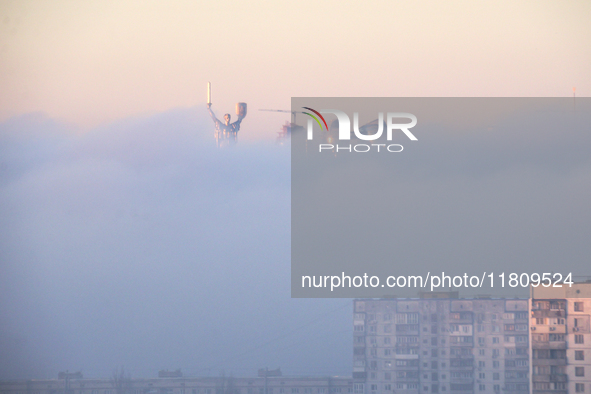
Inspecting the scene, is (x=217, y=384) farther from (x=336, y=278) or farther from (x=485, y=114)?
(x=485, y=114)

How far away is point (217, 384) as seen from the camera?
412cm

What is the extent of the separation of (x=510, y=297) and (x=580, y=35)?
183 centimetres

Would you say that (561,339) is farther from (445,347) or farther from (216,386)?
(216,386)

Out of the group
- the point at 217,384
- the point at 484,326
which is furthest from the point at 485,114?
the point at 217,384

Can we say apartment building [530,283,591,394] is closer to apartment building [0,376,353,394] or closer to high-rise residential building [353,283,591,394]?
high-rise residential building [353,283,591,394]

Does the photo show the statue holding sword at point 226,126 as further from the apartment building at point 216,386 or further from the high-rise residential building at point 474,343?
the apartment building at point 216,386

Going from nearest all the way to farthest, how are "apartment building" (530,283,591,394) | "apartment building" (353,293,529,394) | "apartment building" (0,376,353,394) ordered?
"apartment building" (530,283,591,394) → "apartment building" (353,293,529,394) → "apartment building" (0,376,353,394)

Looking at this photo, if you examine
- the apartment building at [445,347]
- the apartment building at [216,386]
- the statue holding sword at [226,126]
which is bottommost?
the apartment building at [216,386]

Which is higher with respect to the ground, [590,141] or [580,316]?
[590,141]

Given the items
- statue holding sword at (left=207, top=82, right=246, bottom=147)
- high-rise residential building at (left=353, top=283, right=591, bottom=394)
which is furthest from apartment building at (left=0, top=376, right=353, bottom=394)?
statue holding sword at (left=207, top=82, right=246, bottom=147)

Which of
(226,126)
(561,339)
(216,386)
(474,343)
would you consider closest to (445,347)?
(474,343)

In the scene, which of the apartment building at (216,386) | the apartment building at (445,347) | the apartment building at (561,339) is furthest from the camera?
the apartment building at (216,386)

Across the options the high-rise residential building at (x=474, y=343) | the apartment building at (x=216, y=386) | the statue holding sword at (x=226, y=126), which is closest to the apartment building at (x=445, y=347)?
the high-rise residential building at (x=474, y=343)

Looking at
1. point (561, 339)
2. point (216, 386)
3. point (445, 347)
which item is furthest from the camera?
point (216, 386)
